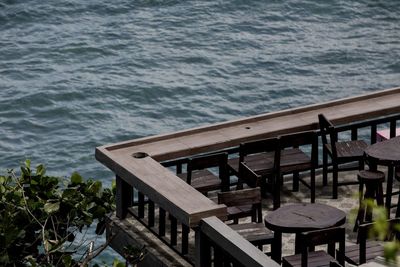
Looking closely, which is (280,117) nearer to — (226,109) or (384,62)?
(226,109)

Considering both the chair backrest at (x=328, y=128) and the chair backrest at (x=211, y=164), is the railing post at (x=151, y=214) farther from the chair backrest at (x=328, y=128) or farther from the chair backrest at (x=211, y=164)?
the chair backrest at (x=328, y=128)

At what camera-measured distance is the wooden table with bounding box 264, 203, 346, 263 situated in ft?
37.4

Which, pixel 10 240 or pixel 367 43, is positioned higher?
pixel 10 240

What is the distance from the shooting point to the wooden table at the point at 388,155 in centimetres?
1260

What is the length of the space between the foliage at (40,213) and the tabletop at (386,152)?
2.75 metres

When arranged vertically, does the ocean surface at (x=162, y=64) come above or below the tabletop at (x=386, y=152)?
below

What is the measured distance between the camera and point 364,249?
10961mm

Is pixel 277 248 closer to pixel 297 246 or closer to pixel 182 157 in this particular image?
pixel 297 246

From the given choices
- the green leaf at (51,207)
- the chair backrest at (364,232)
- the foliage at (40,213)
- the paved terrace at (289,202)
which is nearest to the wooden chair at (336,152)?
the paved terrace at (289,202)

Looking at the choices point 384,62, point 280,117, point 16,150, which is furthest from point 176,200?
point 384,62

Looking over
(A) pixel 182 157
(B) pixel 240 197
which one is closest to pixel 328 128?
(A) pixel 182 157

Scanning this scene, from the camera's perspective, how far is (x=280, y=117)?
14008mm

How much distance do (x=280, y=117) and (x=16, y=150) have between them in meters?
15.3

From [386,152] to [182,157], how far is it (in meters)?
2.19
